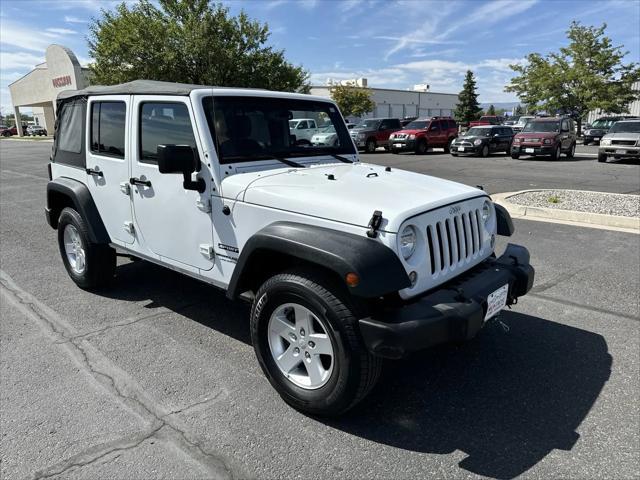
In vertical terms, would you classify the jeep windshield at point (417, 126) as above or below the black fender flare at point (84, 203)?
above

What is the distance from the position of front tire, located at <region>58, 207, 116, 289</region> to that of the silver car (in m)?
19.6

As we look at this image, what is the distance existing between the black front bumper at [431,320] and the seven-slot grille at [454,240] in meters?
0.15

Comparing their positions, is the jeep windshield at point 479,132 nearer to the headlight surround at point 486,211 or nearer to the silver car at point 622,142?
the silver car at point 622,142

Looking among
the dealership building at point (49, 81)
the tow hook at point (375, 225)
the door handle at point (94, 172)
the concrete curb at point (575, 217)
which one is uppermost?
the dealership building at point (49, 81)

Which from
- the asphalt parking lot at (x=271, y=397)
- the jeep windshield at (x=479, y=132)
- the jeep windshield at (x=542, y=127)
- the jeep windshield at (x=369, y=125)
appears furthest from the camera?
the jeep windshield at (x=369, y=125)

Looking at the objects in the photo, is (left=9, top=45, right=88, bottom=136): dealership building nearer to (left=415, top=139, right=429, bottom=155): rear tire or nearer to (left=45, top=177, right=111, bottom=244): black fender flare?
(left=415, top=139, right=429, bottom=155): rear tire

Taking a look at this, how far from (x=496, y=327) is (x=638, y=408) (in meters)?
1.27

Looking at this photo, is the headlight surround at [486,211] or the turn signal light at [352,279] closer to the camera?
the turn signal light at [352,279]

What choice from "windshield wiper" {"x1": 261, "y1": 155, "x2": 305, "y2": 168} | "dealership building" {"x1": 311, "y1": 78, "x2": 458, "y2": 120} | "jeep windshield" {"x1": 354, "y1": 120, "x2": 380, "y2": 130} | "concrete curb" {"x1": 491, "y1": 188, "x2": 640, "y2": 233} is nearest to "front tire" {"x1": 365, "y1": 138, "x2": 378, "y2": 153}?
"jeep windshield" {"x1": 354, "y1": 120, "x2": 380, "y2": 130}

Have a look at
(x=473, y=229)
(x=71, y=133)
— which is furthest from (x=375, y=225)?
(x=71, y=133)

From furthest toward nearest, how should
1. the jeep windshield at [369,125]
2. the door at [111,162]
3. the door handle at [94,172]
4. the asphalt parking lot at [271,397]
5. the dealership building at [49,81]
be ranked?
the dealership building at [49,81] → the jeep windshield at [369,125] → the door handle at [94,172] → the door at [111,162] → the asphalt parking lot at [271,397]

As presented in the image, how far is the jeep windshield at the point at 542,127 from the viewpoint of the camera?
2093cm

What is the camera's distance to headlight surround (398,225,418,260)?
260cm

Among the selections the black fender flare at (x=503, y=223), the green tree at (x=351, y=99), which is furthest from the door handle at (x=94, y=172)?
the green tree at (x=351, y=99)
